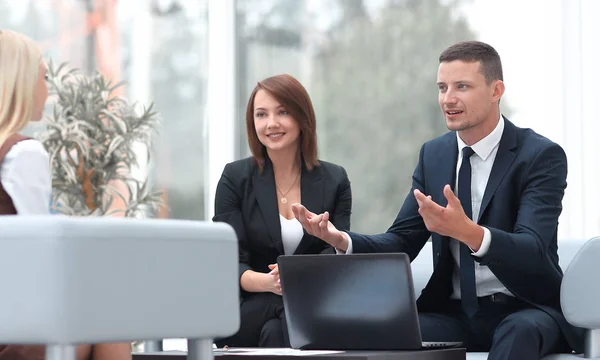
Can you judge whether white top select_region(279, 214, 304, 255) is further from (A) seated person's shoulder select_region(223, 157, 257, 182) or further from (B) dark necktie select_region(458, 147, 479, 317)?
(B) dark necktie select_region(458, 147, 479, 317)

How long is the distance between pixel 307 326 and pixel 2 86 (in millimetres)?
996

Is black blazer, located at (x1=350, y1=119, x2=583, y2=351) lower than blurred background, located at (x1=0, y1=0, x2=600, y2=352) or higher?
lower

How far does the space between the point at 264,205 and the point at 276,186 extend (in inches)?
4.1

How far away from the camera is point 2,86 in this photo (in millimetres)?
2369

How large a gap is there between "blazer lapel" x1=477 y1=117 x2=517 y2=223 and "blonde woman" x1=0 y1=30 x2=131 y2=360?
1265 mm

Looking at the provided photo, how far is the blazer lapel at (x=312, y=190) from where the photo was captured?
3.25m

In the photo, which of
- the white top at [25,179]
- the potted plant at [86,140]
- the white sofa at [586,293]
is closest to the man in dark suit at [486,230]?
the white sofa at [586,293]

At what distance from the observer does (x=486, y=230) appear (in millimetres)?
2535

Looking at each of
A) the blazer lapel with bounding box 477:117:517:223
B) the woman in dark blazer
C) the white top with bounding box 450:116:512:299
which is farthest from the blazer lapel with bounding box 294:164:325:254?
the blazer lapel with bounding box 477:117:517:223

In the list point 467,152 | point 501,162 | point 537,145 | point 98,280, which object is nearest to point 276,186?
point 467,152

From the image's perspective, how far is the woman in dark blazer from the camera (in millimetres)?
3203

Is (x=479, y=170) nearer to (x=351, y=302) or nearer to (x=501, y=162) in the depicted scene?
(x=501, y=162)

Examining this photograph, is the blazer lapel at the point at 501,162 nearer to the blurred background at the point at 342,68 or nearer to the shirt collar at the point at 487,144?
the shirt collar at the point at 487,144

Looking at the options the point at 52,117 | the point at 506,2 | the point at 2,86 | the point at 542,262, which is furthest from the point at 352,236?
the point at 506,2
